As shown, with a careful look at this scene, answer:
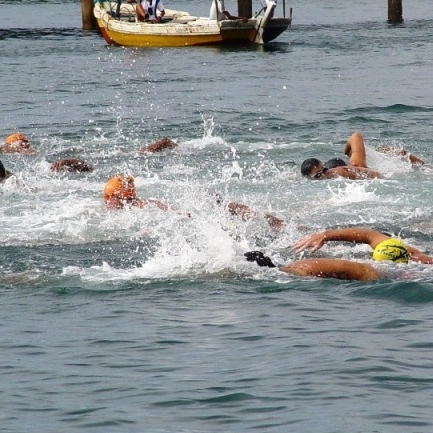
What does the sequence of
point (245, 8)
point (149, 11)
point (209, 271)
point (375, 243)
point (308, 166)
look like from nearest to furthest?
point (375, 243) → point (209, 271) → point (308, 166) → point (149, 11) → point (245, 8)

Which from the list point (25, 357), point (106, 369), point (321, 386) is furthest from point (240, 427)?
point (25, 357)

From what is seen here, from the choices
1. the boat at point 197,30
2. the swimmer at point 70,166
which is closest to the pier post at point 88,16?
the boat at point 197,30

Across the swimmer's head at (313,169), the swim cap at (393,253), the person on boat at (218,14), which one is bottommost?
the swimmer's head at (313,169)

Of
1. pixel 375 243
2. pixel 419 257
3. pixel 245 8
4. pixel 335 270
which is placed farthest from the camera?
pixel 245 8

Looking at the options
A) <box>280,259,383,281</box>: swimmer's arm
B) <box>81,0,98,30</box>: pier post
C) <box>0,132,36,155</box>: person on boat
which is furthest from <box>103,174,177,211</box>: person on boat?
<box>81,0,98,30</box>: pier post

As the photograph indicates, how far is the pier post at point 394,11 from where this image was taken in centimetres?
4284


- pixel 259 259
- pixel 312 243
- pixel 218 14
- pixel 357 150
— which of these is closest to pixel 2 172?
pixel 357 150

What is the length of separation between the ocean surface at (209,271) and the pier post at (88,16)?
43.0ft

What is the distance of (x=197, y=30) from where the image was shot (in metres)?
37.8

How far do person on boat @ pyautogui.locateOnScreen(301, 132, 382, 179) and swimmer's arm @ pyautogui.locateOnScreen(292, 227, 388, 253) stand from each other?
199 inches

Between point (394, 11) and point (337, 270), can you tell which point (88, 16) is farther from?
point (337, 270)

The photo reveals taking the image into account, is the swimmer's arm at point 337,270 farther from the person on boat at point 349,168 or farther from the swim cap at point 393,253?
the person on boat at point 349,168

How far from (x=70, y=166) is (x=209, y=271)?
690cm

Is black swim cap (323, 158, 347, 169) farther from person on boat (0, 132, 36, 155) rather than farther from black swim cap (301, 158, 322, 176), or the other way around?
person on boat (0, 132, 36, 155)
